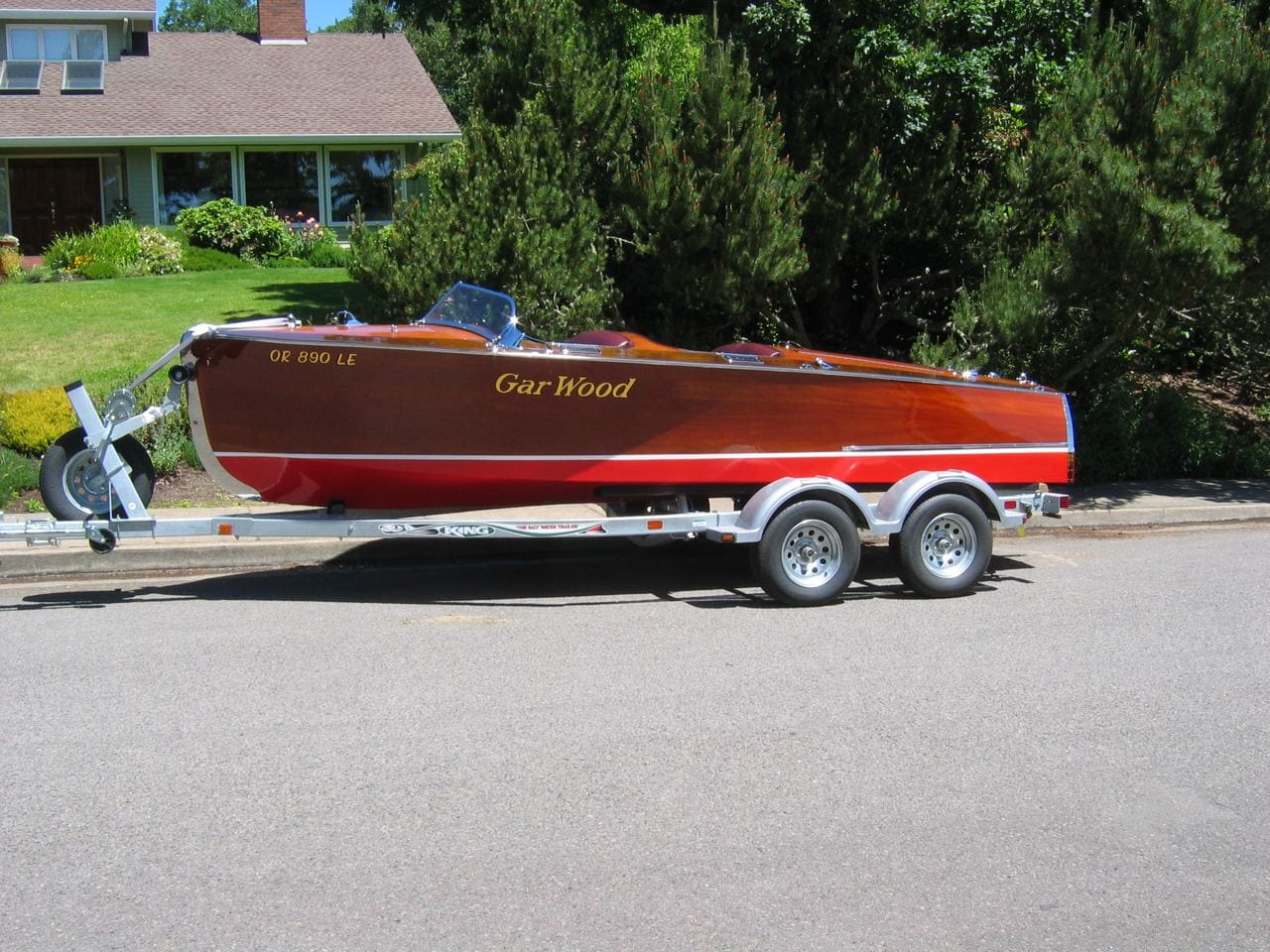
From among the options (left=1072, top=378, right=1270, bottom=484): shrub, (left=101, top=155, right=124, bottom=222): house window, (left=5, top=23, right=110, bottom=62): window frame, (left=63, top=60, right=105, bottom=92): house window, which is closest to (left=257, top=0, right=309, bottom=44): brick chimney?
(left=5, top=23, right=110, bottom=62): window frame

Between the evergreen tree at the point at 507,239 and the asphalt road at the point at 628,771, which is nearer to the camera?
the asphalt road at the point at 628,771

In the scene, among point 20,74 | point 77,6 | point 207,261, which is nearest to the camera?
point 207,261

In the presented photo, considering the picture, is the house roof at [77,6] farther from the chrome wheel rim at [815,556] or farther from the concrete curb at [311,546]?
the chrome wheel rim at [815,556]

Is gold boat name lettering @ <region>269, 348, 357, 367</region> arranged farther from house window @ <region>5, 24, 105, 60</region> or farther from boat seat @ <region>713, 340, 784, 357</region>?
house window @ <region>5, 24, 105, 60</region>

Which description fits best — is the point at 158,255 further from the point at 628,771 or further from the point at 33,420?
the point at 628,771

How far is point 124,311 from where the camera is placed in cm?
1773

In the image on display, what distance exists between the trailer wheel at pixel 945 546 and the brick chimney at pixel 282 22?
27.1 meters

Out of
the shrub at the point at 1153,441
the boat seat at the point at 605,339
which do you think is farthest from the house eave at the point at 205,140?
the boat seat at the point at 605,339

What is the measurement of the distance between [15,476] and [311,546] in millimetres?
2866

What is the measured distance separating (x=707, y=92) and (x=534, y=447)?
4722 mm

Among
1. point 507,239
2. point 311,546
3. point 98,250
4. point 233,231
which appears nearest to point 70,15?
point 233,231

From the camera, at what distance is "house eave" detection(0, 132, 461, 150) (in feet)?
86.3

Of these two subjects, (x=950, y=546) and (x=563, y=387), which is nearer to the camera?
(x=563, y=387)

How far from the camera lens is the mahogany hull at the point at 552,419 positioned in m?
8.20
